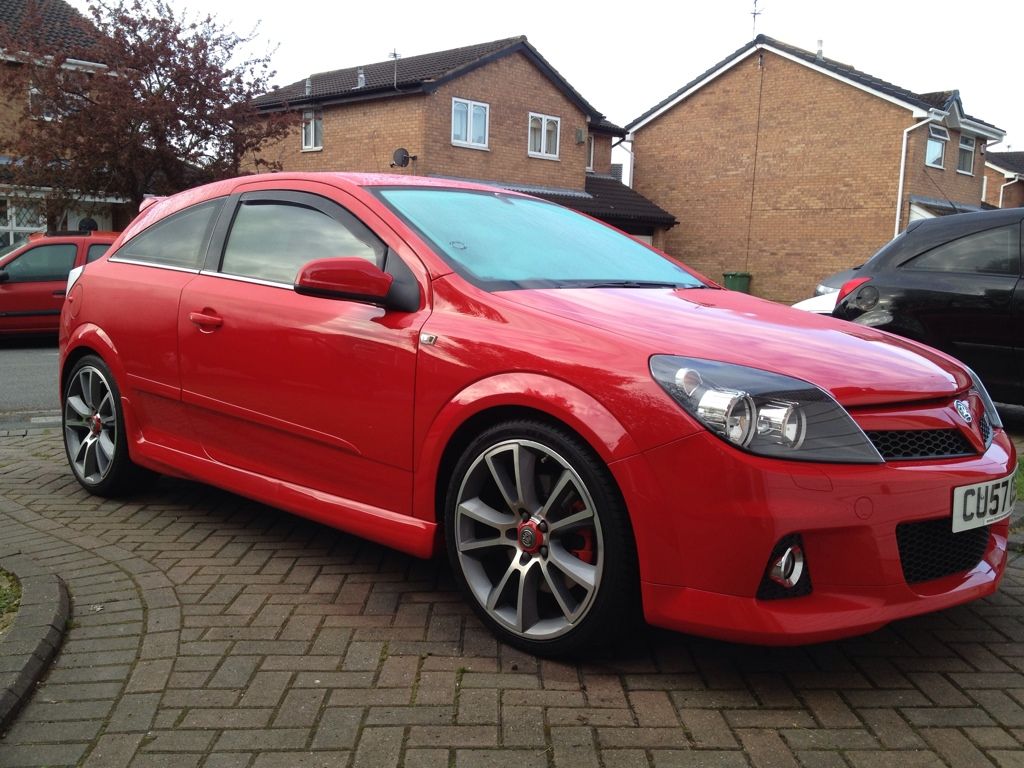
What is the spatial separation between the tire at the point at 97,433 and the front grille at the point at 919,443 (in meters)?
3.53

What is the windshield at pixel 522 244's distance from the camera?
350 cm

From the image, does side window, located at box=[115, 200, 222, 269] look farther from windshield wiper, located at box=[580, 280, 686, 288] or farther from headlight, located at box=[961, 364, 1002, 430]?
headlight, located at box=[961, 364, 1002, 430]

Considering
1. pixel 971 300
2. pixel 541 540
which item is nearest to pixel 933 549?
pixel 541 540

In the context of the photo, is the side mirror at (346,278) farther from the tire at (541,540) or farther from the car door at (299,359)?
the tire at (541,540)

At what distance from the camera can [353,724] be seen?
8.52 ft

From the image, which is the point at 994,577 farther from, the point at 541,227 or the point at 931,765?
the point at 541,227

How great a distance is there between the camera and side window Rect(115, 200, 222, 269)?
14.5 feet

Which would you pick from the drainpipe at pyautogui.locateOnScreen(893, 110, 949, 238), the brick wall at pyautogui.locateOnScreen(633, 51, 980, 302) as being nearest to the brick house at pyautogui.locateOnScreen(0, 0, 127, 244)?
the brick wall at pyautogui.locateOnScreen(633, 51, 980, 302)

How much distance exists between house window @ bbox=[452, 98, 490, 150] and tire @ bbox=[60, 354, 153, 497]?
23.1 metres

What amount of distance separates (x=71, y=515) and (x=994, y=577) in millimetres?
4037

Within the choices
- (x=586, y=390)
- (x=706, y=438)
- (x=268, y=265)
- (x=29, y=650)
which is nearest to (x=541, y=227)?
(x=268, y=265)

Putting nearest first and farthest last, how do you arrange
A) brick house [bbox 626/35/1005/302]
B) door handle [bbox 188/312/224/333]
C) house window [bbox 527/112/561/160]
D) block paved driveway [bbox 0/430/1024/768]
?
block paved driveway [bbox 0/430/1024/768]
door handle [bbox 188/312/224/333]
brick house [bbox 626/35/1005/302]
house window [bbox 527/112/561/160]

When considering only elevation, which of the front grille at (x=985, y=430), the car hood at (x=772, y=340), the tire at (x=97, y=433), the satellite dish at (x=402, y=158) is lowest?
the tire at (x=97, y=433)

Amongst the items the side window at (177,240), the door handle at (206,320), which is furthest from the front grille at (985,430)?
the side window at (177,240)
